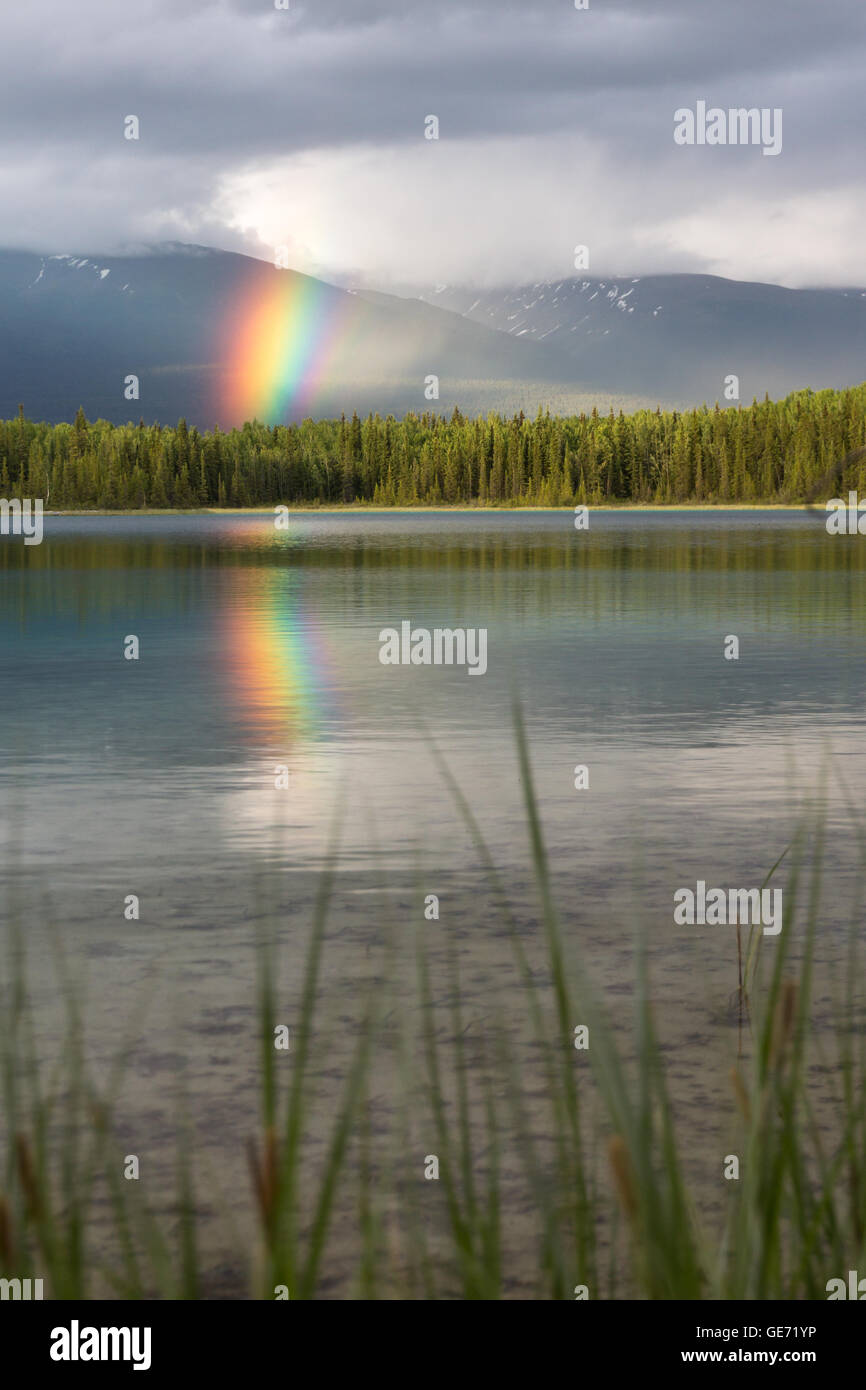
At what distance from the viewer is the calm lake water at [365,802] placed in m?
9.03

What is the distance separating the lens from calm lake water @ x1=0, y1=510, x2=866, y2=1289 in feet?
29.6

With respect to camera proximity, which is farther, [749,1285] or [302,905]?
[302,905]

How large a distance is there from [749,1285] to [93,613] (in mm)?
44577

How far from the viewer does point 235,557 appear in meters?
91.5

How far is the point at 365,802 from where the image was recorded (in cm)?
1670

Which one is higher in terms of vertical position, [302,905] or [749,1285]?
[749,1285]

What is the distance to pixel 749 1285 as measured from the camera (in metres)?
2.83
